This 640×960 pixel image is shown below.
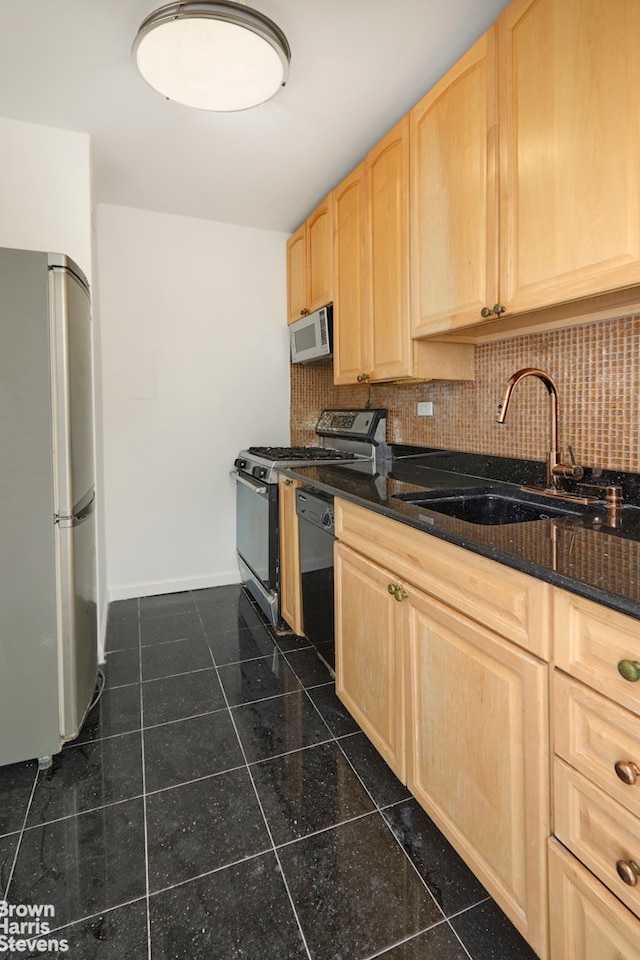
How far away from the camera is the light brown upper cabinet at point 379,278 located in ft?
6.25

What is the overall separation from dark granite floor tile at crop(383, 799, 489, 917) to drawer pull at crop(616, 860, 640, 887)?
0.54 m

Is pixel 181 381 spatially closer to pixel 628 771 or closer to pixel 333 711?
pixel 333 711

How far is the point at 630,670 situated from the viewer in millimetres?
712

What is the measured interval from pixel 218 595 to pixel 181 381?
138 cm

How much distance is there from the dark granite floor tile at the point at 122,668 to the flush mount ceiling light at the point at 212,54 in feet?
7.30

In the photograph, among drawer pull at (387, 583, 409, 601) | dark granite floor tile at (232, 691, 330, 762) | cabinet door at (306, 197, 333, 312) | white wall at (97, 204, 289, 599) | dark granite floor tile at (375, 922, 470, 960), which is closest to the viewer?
dark granite floor tile at (375, 922, 470, 960)

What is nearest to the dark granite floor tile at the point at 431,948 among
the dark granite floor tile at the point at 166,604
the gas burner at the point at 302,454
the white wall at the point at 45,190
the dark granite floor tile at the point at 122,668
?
the dark granite floor tile at the point at 122,668

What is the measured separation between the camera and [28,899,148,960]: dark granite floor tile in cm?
101

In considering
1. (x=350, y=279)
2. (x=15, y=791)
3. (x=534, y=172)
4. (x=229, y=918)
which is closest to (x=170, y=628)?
(x=15, y=791)

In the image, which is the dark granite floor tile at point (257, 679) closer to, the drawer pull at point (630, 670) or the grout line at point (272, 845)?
the grout line at point (272, 845)

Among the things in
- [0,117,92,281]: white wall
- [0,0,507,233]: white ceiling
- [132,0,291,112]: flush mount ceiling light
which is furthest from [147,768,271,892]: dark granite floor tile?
[0,0,507,233]: white ceiling

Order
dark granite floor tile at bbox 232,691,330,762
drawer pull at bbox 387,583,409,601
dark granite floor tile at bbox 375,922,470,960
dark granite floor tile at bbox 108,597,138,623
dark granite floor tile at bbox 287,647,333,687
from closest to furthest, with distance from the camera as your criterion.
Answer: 1. dark granite floor tile at bbox 375,922,470,960
2. drawer pull at bbox 387,583,409,601
3. dark granite floor tile at bbox 232,691,330,762
4. dark granite floor tile at bbox 287,647,333,687
5. dark granite floor tile at bbox 108,597,138,623

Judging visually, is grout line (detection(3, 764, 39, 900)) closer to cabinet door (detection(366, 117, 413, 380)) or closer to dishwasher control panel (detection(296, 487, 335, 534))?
dishwasher control panel (detection(296, 487, 335, 534))

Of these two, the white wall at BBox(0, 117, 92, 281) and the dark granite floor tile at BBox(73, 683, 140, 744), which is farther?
the white wall at BBox(0, 117, 92, 281)
